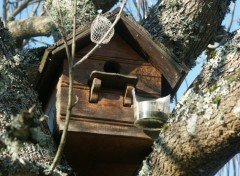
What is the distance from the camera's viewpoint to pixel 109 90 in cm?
261

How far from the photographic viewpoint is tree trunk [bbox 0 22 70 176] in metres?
1.81

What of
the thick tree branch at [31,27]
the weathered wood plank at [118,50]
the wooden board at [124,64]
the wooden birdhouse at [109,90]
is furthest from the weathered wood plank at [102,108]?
the thick tree branch at [31,27]

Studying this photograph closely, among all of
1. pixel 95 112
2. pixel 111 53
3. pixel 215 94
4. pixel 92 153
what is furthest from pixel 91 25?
pixel 215 94

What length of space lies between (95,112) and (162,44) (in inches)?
17.6

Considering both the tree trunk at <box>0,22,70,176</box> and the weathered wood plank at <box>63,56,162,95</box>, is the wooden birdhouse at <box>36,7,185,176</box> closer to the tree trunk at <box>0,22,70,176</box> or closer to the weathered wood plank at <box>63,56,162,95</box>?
the weathered wood plank at <box>63,56,162,95</box>

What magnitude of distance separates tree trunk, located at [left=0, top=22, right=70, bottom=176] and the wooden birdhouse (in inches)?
12.4

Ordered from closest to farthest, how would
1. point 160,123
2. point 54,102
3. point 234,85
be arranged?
1. point 234,85
2. point 160,123
3. point 54,102

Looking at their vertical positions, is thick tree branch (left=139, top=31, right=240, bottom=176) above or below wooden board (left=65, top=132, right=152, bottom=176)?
above

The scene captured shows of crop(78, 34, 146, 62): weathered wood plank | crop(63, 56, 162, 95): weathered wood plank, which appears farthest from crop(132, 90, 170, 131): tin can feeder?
crop(78, 34, 146, 62): weathered wood plank

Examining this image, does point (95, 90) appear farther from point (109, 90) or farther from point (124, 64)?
point (124, 64)

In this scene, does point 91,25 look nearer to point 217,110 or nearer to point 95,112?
point 95,112

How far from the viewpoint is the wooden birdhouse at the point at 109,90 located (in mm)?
2510

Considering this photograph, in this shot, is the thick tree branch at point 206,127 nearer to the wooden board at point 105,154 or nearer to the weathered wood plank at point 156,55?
the wooden board at point 105,154

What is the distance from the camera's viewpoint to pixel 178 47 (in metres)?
2.80
